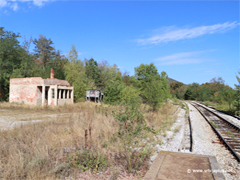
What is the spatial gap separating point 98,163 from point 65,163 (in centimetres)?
98

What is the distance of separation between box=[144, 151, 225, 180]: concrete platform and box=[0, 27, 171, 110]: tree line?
9.10 feet

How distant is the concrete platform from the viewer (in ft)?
14.9

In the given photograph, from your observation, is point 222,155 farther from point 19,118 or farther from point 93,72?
point 93,72

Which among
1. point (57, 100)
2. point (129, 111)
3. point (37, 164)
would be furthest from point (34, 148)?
point (57, 100)

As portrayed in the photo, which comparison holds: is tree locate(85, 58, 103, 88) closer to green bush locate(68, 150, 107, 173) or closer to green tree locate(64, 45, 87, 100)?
green tree locate(64, 45, 87, 100)

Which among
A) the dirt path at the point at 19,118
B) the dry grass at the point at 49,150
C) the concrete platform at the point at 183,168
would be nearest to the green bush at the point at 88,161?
the dry grass at the point at 49,150

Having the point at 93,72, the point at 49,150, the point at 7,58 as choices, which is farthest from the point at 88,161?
the point at 93,72

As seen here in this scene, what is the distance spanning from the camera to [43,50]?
5766 centimetres

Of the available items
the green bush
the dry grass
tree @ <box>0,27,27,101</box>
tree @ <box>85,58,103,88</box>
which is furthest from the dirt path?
tree @ <box>85,58,103,88</box>

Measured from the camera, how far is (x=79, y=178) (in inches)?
181

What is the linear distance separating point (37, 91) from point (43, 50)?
35.4m

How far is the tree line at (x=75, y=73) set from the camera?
60.3 ft

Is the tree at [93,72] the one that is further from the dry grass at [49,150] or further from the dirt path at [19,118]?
the dry grass at [49,150]

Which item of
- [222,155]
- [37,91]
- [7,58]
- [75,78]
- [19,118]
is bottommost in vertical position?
[222,155]
